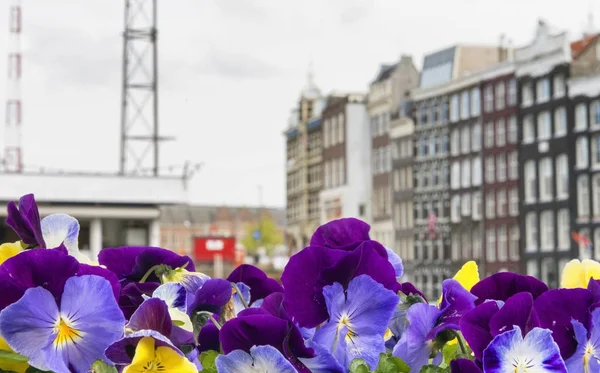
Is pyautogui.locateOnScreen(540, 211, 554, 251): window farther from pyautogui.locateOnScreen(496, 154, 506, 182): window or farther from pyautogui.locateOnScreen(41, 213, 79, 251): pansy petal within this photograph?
pyautogui.locateOnScreen(41, 213, 79, 251): pansy petal

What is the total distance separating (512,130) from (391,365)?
49463mm

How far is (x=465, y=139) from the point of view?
53.1 metres

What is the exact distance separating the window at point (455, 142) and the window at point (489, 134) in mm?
2423

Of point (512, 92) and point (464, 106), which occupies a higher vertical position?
point (512, 92)

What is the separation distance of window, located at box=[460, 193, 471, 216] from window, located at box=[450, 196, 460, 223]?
44cm

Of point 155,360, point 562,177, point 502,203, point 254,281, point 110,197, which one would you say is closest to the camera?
point 155,360

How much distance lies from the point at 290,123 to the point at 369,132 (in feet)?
41.4

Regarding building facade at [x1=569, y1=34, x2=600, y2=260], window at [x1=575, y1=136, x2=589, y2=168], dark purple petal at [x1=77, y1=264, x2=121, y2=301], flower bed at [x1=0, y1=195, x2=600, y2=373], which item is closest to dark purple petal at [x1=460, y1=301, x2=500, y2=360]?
flower bed at [x1=0, y1=195, x2=600, y2=373]

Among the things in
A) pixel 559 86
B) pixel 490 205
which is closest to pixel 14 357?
pixel 559 86

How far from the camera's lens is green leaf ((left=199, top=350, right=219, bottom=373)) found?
4.13 feet

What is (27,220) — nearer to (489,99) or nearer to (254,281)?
(254,281)

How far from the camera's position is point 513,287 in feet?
4.71

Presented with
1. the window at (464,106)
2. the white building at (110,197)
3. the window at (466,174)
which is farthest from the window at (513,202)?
the white building at (110,197)

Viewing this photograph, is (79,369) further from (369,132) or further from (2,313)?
(369,132)
